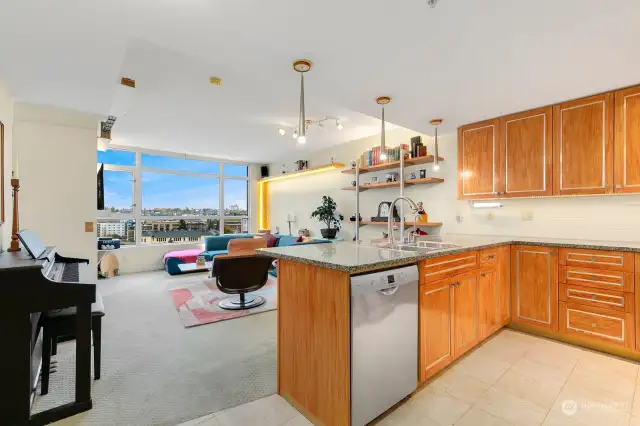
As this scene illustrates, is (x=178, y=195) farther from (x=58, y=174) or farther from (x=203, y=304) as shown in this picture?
(x=203, y=304)

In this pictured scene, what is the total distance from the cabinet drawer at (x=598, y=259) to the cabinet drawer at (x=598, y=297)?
207 millimetres

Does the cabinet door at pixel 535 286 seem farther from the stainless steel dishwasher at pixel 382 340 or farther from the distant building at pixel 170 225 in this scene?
the distant building at pixel 170 225

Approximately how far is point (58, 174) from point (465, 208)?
5.14m

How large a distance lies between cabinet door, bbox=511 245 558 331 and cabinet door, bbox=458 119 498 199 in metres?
0.84

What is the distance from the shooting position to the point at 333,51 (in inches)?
85.2

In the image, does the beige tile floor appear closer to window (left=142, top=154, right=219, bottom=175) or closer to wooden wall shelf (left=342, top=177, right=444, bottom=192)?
wooden wall shelf (left=342, top=177, right=444, bottom=192)

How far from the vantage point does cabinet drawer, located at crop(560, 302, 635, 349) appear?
248 centimetres

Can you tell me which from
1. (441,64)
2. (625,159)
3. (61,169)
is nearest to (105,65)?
(61,169)

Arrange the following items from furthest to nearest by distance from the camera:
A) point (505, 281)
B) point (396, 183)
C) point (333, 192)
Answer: point (333, 192) < point (396, 183) < point (505, 281)

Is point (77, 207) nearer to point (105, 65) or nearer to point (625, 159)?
point (105, 65)

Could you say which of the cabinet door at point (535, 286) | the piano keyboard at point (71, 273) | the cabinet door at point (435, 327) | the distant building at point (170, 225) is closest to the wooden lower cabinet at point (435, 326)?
the cabinet door at point (435, 327)

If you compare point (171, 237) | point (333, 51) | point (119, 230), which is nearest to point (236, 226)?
point (171, 237)

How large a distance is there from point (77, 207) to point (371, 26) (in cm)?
396

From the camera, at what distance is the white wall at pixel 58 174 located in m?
3.42
